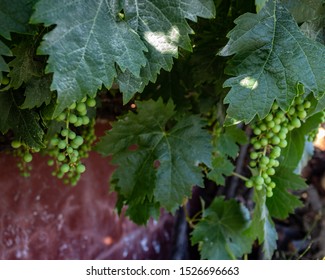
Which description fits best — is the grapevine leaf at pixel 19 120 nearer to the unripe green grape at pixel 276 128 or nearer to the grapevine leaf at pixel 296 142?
the unripe green grape at pixel 276 128

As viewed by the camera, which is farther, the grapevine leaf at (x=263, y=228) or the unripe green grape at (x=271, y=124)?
the grapevine leaf at (x=263, y=228)

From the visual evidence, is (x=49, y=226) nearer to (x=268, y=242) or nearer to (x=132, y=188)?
(x=132, y=188)

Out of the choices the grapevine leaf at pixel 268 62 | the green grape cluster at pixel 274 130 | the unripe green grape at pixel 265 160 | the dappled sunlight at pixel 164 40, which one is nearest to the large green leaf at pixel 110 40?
the dappled sunlight at pixel 164 40

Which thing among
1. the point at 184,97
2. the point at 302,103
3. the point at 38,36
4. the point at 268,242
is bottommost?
the point at 268,242

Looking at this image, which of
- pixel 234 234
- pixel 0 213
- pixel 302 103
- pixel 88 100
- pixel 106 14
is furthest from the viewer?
pixel 234 234

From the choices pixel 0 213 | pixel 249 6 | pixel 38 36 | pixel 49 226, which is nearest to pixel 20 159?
pixel 0 213
